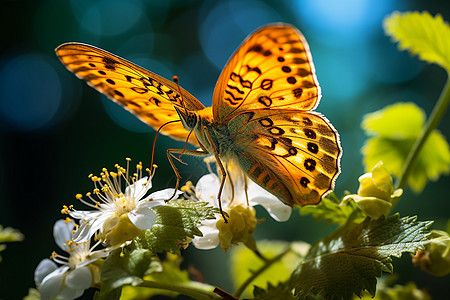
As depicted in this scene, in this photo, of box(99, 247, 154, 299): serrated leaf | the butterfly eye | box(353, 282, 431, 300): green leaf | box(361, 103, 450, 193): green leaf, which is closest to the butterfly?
the butterfly eye

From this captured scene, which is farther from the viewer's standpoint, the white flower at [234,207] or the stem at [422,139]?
the stem at [422,139]

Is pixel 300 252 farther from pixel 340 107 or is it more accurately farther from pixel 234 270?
pixel 340 107

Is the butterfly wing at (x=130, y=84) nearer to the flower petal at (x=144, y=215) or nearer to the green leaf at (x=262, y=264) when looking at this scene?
the flower petal at (x=144, y=215)

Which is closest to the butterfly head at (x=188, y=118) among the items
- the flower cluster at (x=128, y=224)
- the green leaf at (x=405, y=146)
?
the flower cluster at (x=128, y=224)

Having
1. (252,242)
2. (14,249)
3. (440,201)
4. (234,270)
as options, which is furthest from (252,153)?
(14,249)

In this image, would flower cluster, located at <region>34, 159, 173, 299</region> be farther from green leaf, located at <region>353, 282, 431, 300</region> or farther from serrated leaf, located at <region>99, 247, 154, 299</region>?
green leaf, located at <region>353, 282, 431, 300</region>

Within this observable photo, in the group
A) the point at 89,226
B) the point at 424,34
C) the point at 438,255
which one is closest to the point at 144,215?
the point at 89,226
